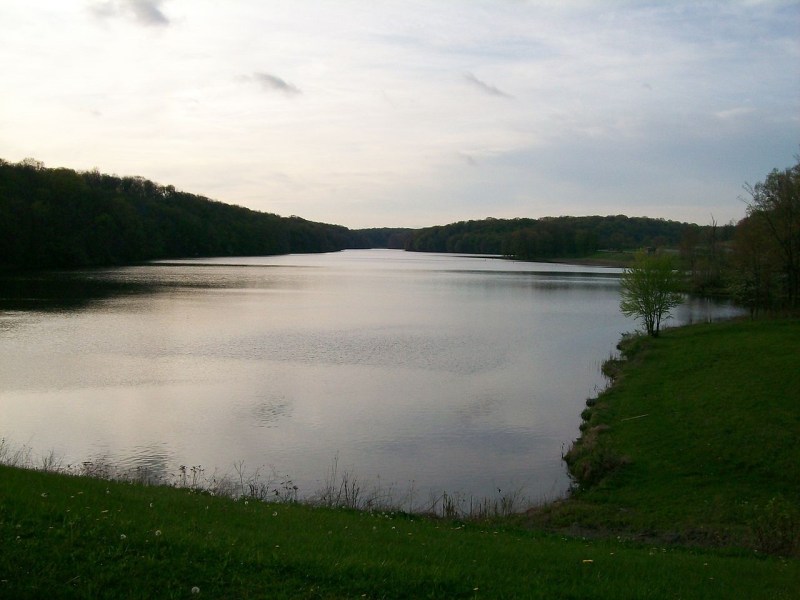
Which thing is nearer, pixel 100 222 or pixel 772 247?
pixel 772 247

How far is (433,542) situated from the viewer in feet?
24.4

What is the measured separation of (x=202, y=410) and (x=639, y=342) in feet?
69.5

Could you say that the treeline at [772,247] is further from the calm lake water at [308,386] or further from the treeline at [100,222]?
the treeline at [100,222]

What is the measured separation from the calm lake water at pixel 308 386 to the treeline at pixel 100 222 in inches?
1131

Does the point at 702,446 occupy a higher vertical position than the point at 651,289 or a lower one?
lower

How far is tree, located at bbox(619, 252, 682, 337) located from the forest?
8.65 m

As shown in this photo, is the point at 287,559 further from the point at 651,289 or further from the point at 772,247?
the point at 772,247

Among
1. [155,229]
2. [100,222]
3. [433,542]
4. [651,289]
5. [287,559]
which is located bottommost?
[433,542]

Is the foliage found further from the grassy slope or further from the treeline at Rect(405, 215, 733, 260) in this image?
the treeline at Rect(405, 215, 733, 260)

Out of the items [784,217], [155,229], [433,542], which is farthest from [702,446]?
[155,229]

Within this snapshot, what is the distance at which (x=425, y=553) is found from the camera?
679 cm

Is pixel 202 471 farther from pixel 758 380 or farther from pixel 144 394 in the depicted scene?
pixel 758 380

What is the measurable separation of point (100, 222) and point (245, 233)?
61756mm

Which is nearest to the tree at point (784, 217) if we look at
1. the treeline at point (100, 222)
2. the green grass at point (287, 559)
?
the green grass at point (287, 559)
